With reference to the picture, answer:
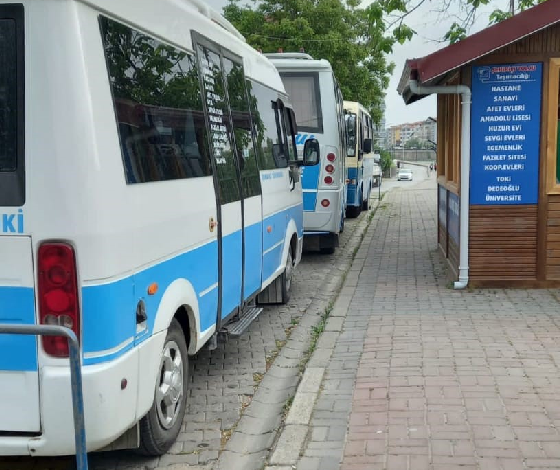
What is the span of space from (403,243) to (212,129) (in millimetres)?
8652

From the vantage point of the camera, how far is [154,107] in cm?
402

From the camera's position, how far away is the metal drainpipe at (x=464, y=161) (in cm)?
802

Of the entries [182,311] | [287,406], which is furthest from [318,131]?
[182,311]

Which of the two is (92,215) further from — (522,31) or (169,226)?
(522,31)

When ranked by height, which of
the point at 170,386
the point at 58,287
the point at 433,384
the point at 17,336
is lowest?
the point at 433,384

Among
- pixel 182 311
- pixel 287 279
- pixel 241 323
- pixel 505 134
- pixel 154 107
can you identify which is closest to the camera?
pixel 154 107

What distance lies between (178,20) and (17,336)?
234cm

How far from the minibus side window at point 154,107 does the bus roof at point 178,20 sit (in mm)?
60

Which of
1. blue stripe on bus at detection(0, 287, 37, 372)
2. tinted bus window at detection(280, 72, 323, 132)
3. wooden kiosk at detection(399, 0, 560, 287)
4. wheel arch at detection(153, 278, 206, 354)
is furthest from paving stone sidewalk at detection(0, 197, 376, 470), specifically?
tinted bus window at detection(280, 72, 323, 132)

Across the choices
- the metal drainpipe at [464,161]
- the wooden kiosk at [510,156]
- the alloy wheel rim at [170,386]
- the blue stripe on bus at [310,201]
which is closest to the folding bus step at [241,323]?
the alloy wheel rim at [170,386]

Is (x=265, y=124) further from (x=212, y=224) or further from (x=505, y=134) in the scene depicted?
(x=505, y=134)

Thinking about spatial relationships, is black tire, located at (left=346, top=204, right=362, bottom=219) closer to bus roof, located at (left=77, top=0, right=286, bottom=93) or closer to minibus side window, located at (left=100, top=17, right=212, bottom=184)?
bus roof, located at (left=77, top=0, right=286, bottom=93)

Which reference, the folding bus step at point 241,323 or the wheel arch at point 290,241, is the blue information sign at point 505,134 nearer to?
the wheel arch at point 290,241

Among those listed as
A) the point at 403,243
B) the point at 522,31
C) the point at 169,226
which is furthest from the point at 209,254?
the point at 403,243
